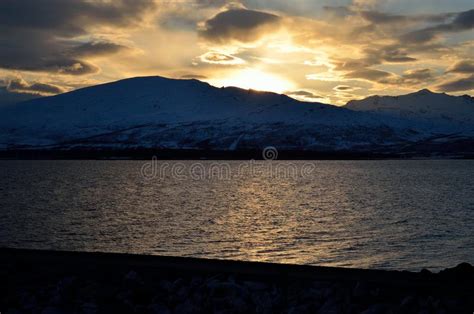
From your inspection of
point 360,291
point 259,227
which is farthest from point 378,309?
point 259,227

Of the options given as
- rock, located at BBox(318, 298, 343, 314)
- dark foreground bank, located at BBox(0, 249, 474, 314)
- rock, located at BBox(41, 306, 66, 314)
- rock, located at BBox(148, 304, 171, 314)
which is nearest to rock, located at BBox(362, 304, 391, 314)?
dark foreground bank, located at BBox(0, 249, 474, 314)

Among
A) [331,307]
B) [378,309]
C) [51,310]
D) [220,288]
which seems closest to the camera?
[378,309]

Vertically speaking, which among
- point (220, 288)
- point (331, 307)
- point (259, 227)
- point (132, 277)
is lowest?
point (259, 227)

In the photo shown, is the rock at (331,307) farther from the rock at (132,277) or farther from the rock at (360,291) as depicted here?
the rock at (132,277)

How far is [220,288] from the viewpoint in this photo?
21312mm

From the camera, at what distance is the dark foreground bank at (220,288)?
20.2m

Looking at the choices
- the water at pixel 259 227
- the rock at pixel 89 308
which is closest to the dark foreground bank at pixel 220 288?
the rock at pixel 89 308

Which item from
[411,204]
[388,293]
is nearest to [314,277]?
[388,293]

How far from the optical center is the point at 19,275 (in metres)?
24.3

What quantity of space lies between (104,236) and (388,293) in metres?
34.2

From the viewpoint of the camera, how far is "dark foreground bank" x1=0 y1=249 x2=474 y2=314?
20.2 m

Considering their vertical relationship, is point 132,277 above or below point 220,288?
above

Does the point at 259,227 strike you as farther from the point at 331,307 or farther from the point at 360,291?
the point at 331,307

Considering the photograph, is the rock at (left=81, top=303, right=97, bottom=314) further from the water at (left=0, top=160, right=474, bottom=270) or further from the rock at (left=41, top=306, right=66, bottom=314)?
the water at (left=0, top=160, right=474, bottom=270)
